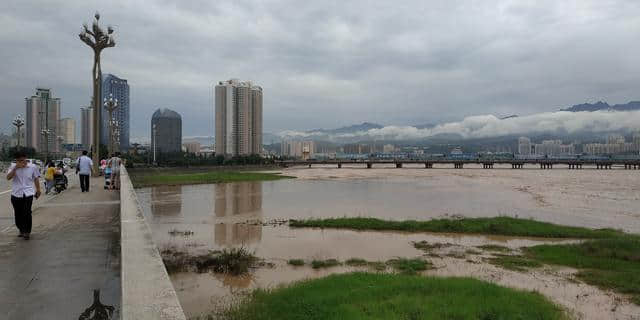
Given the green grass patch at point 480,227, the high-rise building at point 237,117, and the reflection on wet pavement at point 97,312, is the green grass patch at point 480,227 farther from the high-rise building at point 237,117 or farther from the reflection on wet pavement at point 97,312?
the high-rise building at point 237,117

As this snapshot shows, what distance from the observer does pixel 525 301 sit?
18.5ft

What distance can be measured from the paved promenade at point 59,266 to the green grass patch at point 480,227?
7509 millimetres

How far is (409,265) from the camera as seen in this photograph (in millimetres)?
8742

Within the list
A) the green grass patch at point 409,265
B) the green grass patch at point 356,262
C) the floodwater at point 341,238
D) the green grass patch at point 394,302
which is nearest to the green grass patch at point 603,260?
the floodwater at point 341,238

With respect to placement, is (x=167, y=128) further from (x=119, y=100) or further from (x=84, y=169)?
(x=84, y=169)

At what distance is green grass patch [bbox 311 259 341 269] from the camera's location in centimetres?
884

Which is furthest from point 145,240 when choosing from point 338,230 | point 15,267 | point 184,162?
point 184,162

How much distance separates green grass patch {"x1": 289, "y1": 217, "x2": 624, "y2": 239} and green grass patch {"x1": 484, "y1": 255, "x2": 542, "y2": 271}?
3.87 metres

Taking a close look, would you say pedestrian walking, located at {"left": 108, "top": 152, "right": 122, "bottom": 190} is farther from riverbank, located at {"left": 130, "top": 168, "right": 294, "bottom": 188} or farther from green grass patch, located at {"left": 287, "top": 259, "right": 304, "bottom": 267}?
riverbank, located at {"left": 130, "top": 168, "right": 294, "bottom": 188}

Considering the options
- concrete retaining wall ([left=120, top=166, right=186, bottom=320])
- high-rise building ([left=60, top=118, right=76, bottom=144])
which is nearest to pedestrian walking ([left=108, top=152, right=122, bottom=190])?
concrete retaining wall ([left=120, top=166, right=186, bottom=320])

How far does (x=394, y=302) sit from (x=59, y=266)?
4319 millimetres

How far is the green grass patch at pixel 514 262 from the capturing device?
880 cm

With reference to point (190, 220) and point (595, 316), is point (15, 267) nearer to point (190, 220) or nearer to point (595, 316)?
point (595, 316)

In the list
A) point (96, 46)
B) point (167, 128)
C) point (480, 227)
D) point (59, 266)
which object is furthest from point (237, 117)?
point (59, 266)
